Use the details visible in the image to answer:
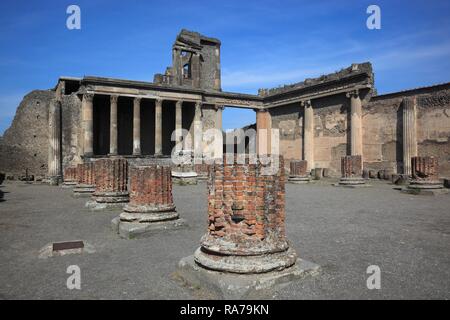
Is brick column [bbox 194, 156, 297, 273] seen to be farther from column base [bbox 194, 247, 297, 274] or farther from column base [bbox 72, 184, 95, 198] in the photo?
column base [bbox 72, 184, 95, 198]

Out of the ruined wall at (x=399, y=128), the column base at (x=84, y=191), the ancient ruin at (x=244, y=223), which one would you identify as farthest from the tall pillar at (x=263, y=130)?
the ancient ruin at (x=244, y=223)

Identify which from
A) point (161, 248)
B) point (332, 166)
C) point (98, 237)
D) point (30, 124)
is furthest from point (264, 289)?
point (30, 124)

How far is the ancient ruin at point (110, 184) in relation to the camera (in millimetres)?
8414

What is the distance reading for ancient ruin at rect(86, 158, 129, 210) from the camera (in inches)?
331

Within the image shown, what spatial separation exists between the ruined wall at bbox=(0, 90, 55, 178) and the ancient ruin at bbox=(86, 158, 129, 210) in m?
20.5

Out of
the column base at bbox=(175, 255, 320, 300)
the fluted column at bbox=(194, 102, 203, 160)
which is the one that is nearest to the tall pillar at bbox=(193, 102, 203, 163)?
the fluted column at bbox=(194, 102, 203, 160)

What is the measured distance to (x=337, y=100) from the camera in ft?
72.0

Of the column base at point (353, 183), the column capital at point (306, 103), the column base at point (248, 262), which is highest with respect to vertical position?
the column capital at point (306, 103)

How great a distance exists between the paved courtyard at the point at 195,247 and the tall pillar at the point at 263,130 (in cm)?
1929

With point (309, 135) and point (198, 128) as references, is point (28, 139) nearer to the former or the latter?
point (198, 128)

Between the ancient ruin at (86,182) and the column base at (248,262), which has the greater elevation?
the ancient ruin at (86,182)

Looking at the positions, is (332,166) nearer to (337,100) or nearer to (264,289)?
(337,100)

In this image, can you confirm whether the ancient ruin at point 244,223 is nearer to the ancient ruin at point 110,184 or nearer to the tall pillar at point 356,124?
the ancient ruin at point 110,184
